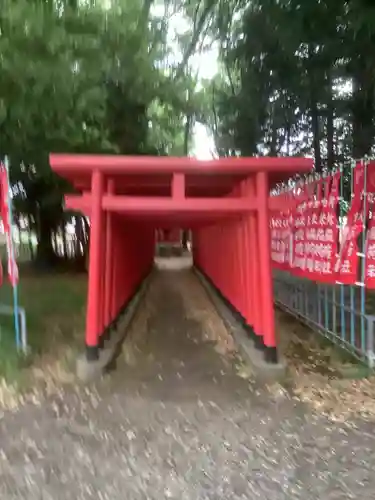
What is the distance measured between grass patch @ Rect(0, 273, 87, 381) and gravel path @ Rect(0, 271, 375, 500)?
3.18 ft

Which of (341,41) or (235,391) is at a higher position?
(341,41)

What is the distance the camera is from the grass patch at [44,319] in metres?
5.53

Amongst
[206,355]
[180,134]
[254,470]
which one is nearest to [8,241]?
[206,355]

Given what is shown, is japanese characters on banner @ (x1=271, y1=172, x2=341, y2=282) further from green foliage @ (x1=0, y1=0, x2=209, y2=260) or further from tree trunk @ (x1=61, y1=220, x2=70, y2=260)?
tree trunk @ (x1=61, y1=220, x2=70, y2=260)

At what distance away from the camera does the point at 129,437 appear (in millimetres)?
3777

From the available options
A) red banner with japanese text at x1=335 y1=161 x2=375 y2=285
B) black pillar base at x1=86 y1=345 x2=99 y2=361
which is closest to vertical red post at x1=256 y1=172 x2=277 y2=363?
red banner with japanese text at x1=335 y1=161 x2=375 y2=285

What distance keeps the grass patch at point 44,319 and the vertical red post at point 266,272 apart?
7.39 ft

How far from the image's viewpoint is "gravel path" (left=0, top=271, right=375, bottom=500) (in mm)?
3061

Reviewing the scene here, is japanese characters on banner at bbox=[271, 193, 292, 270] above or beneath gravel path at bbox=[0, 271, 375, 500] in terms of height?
above

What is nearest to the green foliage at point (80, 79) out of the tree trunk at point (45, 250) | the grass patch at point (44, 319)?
the grass patch at point (44, 319)

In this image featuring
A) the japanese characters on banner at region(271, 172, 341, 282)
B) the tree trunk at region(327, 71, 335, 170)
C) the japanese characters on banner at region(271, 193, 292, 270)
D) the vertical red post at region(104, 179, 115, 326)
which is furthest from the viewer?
the tree trunk at region(327, 71, 335, 170)

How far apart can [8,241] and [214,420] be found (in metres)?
2.72

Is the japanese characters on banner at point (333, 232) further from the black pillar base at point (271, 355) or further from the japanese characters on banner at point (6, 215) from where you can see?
the japanese characters on banner at point (6, 215)

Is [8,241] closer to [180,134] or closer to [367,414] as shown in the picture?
[367,414]
